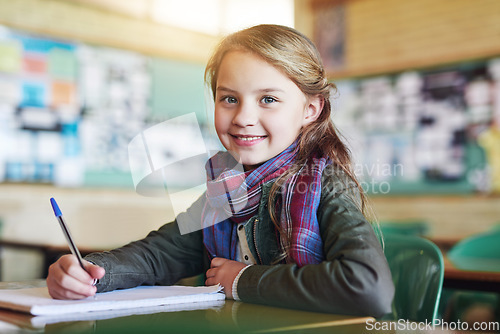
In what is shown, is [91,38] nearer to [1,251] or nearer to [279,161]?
[1,251]

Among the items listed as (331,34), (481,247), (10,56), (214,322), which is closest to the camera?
(214,322)

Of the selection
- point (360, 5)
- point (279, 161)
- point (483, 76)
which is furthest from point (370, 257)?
point (360, 5)

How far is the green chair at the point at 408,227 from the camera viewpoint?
11.8 feet

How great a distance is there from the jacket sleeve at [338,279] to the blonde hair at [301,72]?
151 millimetres

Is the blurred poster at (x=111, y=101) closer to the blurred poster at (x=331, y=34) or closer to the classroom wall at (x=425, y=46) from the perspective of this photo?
the blurred poster at (x=331, y=34)

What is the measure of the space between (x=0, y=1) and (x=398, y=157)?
11.1ft

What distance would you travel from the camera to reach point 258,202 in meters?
1.04

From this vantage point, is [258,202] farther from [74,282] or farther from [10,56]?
[10,56]

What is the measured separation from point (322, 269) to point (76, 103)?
401cm

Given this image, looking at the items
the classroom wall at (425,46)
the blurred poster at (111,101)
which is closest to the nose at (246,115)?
the classroom wall at (425,46)

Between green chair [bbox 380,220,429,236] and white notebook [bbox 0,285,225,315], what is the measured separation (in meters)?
2.79

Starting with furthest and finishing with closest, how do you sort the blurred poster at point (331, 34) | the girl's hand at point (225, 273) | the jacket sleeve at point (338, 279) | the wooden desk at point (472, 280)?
the blurred poster at point (331, 34)
the wooden desk at point (472, 280)
the girl's hand at point (225, 273)
the jacket sleeve at point (338, 279)

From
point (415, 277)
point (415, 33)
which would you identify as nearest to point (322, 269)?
point (415, 277)

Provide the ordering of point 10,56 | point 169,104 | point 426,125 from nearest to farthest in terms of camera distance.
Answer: point 10,56, point 426,125, point 169,104
